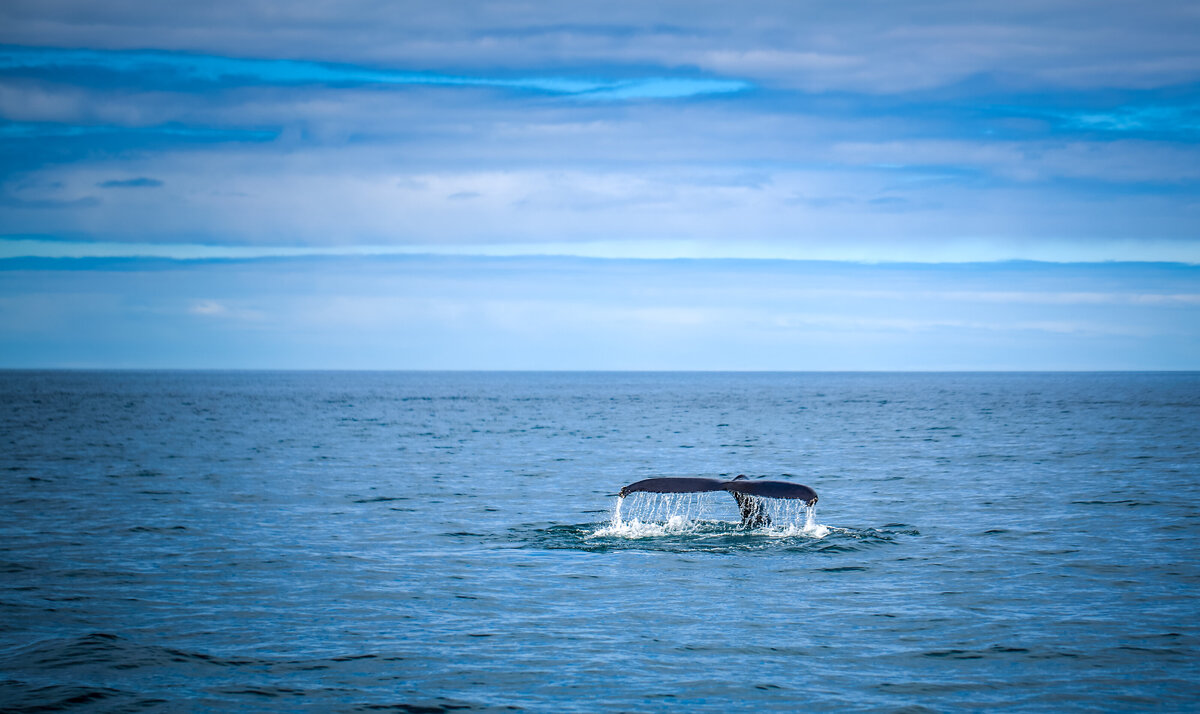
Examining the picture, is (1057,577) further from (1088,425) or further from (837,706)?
(1088,425)

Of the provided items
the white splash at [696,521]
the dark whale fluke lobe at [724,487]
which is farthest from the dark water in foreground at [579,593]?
the dark whale fluke lobe at [724,487]

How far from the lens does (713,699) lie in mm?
12703

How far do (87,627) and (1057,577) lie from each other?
1683 centimetres

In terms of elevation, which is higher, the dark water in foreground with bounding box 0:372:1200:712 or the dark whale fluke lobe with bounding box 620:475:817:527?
the dark whale fluke lobe with bounding box 620:475:817:527

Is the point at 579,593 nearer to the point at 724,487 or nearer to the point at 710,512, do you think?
the point at 724,487

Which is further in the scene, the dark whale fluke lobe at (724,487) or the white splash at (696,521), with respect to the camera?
the white splash at (696,521)

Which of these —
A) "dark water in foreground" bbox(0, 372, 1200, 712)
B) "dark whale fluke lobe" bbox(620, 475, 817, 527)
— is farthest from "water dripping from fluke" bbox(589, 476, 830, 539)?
"dark water in foreground" bbox(0, 372, 1200, 712)

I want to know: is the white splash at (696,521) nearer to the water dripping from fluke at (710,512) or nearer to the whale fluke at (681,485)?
the water dripping from fluke at (710,512)

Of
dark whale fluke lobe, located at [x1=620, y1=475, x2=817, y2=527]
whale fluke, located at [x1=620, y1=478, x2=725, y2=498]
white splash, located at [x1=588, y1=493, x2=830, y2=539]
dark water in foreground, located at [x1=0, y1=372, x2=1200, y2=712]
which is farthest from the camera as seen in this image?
white splash, located at [x1=588, y1=493, x2=830, y2=539]

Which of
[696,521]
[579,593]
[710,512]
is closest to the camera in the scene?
[579,593]

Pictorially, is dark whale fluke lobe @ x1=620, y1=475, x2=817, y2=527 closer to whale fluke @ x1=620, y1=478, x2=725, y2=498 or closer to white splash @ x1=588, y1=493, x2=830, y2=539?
whale fluke @ x1=620, y1=478, x2=725, y2=498

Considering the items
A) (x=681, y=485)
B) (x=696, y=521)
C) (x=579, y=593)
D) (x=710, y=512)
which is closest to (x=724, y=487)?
(x=681, y=485)

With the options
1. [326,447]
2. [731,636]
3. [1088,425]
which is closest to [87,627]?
[731,636]

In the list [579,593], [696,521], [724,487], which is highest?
[724,487]
